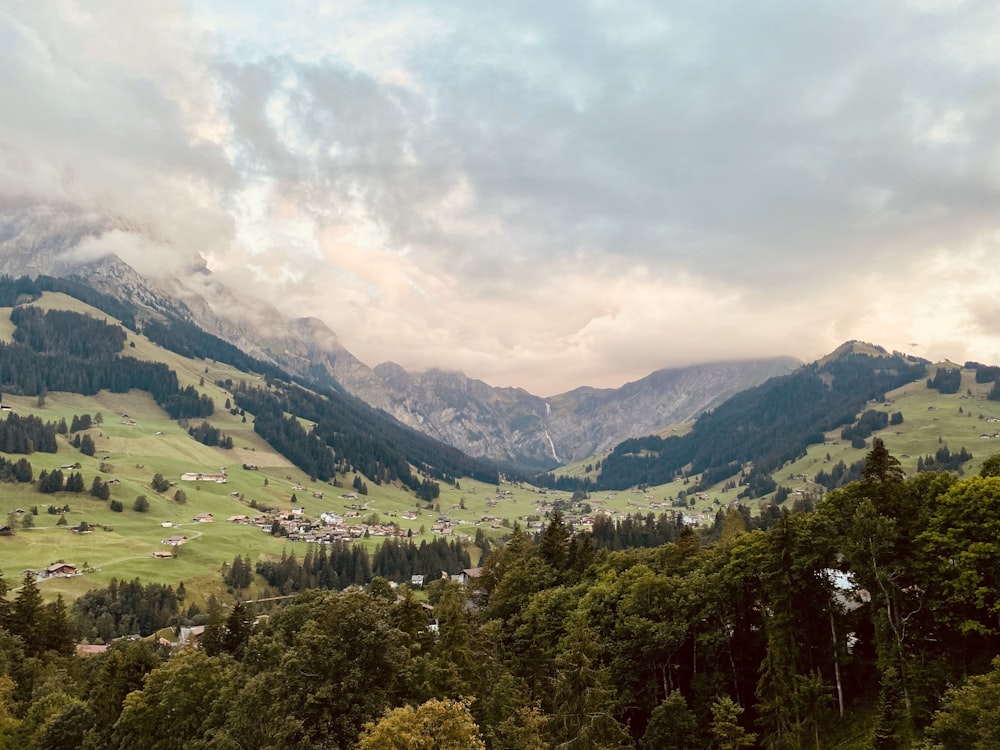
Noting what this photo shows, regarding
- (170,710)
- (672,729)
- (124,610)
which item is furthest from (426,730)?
(124,610)

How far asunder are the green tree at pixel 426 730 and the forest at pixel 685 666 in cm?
16

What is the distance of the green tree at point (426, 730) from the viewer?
31.6 m

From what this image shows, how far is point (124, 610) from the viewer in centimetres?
17162

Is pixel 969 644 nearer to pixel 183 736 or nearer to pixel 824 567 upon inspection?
pixel 824 567

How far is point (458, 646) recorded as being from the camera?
56.4 m

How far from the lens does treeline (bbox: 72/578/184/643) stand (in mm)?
160500

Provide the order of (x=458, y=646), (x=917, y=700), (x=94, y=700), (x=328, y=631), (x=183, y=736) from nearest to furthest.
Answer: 1. (x=328, y=631)
2. (x=917, y=700)
3. (x=183, y=736)
4. (x=458, y=646)
5. (x=94, y=700)

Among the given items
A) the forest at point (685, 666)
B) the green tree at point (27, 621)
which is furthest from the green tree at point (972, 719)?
the green tree at point (27, 621)

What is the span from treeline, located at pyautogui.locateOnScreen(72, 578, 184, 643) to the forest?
93269mm

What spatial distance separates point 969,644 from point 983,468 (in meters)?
17.0

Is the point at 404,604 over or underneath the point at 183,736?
over

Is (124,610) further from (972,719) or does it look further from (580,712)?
(972,719)

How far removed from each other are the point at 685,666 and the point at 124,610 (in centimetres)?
16733

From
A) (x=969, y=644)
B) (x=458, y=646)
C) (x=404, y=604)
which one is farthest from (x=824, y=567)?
(x=404, y=604)
